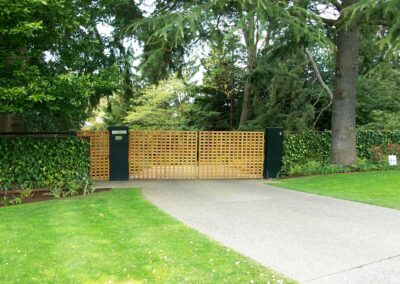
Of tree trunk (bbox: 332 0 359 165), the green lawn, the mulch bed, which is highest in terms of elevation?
tree trunk (bbox: 332 0 359 165)

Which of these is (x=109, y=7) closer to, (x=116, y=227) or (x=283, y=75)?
(x=116, y=227)

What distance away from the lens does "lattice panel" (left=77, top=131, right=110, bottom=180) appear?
36.9 ft

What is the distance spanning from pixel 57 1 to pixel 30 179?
12.7ft

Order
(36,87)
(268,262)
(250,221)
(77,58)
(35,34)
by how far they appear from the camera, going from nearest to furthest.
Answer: (268,262), (250,221), (36,87), (35,34), (77,58)

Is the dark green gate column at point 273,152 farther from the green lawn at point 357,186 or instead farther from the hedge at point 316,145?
the green lawn at point 357,186

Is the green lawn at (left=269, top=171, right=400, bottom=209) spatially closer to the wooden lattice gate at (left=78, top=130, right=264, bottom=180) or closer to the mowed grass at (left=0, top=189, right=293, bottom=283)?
the wooden lattice gate at (left=78, top=130, right=264, bottom=180)

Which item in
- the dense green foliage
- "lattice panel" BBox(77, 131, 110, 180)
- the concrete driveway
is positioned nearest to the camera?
the concrete driveway

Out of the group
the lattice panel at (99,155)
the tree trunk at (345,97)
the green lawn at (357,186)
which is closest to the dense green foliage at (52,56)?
the lattice panel at (99,155)

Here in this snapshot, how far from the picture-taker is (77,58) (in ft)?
31.5

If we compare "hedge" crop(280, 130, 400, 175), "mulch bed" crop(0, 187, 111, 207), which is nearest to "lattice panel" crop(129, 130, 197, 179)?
"hedge" crop(280, 130, 400, 175)

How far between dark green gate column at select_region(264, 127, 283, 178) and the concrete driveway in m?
2.54

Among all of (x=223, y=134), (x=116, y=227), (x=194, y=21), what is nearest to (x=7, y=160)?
(x=116, y=227)

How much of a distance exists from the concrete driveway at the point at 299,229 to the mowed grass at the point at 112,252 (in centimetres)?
35

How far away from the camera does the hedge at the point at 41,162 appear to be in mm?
8727
